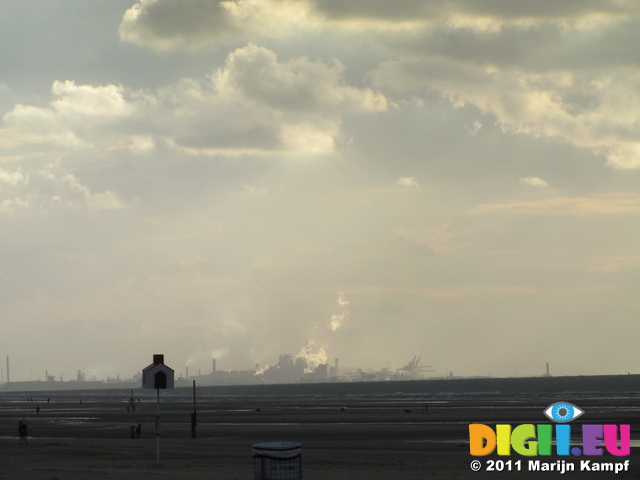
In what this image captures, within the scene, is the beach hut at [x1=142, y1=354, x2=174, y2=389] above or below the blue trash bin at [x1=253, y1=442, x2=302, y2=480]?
above

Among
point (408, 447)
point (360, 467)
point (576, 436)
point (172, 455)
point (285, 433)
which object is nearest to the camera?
point (360, 467)

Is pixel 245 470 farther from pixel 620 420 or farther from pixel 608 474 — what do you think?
pixel 620 420

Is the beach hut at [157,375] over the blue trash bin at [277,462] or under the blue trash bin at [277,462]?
over

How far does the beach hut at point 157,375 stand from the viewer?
25094mm

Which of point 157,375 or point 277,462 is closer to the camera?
point 277,462

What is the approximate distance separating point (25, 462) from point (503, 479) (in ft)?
50.8

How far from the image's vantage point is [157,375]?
2530 cm

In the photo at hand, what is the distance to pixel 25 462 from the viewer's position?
26.0 m

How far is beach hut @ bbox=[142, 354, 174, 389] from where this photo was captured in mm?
25094

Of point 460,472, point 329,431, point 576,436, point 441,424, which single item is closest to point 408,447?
point 576,436

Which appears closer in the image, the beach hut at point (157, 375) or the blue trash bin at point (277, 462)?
the blue trash bin at point (277, 462)

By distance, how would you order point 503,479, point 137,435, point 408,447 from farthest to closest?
point 137,435, point 408,447, point 503,479

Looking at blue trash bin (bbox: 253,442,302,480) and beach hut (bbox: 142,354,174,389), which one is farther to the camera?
beach hut (bbox: 142,354,174,389)

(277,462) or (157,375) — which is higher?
(157,375)
